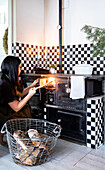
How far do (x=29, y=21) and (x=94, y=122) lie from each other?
7.17 feet

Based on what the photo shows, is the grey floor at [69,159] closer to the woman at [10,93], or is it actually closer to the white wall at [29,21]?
the woman at [10,93]

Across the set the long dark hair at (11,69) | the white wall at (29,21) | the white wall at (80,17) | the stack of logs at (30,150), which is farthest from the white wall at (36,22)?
the stack of logs at (30,150)

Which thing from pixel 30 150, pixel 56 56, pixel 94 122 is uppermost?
Result: pixel 56 56

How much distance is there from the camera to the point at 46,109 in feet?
9.23

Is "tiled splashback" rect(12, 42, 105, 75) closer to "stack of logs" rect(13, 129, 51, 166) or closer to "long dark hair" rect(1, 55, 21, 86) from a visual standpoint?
"long dark hair" rect(1, 55, 21, 86)

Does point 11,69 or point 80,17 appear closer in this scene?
point 11,69

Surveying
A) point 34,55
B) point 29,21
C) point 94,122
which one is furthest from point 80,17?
point 94,122

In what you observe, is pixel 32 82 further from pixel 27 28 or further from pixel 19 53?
pixel 27 28

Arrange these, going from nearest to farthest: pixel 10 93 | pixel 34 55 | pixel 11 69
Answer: pixel 10 93
pixel 11 69
pixel 34 55

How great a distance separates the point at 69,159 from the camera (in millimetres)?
2049

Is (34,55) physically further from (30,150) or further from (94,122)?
(30,150)

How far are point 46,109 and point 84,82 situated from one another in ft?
2.66

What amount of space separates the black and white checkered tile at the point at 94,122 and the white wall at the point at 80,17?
1.18 meters

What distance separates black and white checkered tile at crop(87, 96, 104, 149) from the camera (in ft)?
7.52
